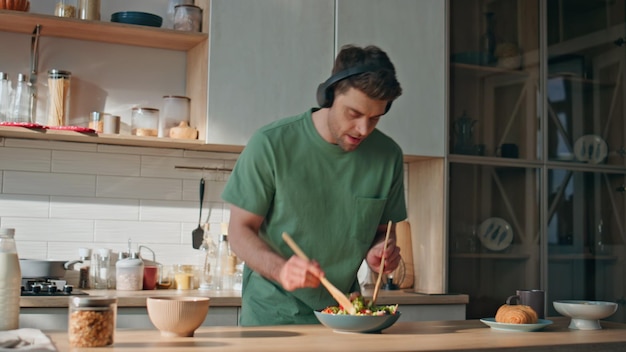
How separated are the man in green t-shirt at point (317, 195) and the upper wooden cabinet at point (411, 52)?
5.05 feet

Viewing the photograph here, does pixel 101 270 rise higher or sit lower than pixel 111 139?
lower

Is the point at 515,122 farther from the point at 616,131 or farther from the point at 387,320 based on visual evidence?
the point at 387,320

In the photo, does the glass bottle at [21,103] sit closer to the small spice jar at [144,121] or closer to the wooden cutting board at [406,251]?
the small spice jar at [144,121]

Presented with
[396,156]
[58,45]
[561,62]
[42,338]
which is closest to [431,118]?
[561,62]

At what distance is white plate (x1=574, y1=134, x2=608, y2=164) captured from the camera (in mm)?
4727

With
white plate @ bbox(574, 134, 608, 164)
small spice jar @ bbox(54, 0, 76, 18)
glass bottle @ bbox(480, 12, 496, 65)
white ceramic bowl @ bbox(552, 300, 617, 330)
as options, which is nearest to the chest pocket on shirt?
white ceramic bowl @ bbox(552, 300, 617, 330)

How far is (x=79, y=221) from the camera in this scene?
4.02 meters

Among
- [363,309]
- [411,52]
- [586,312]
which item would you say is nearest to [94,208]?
[411,52]

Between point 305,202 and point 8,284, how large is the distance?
0.93 metres

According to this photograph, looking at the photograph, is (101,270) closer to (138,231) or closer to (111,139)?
(138,231)

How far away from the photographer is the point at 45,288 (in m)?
3.45

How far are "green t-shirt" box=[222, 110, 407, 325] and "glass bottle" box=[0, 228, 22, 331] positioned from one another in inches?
26.8

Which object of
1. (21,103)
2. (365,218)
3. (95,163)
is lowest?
(365,218)

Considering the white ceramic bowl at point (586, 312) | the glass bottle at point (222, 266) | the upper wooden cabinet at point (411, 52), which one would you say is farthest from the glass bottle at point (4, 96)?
the white ceramic bowl at point (586, 312)
